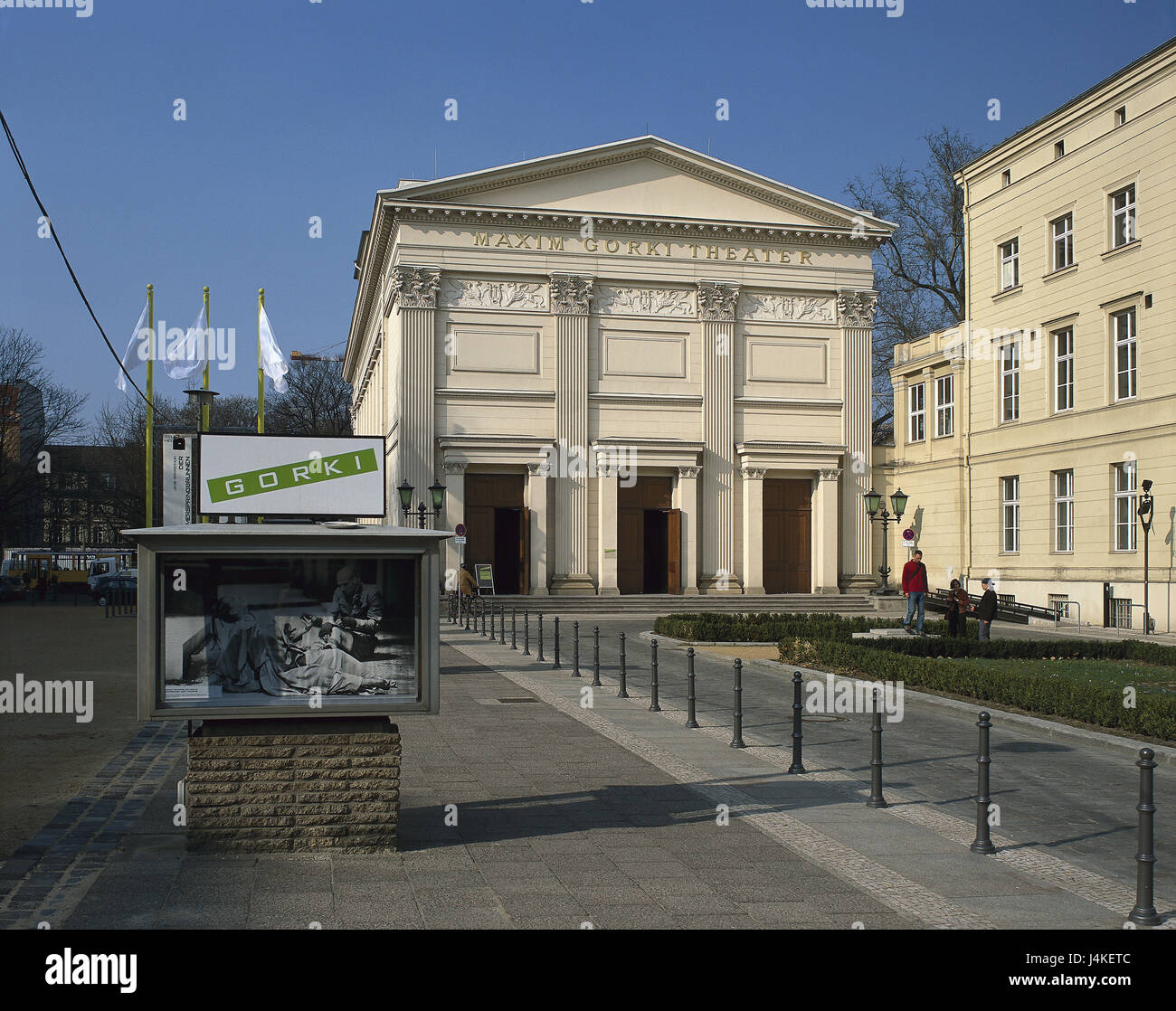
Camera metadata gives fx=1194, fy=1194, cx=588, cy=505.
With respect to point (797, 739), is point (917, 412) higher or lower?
higher

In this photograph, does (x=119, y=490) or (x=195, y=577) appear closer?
(x=195, y=577)

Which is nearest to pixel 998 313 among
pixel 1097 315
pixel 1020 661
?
pixel 1097 315

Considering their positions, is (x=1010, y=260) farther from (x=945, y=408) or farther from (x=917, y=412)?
(x=917, y=412)

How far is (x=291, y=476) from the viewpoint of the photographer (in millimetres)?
10516

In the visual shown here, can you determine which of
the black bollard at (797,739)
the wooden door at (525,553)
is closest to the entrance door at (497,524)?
the wooden door at (525,553)

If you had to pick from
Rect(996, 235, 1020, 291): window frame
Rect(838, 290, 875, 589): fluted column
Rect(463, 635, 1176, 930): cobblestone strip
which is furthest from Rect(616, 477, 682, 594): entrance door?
Rect(463, 635, 1176, 930): cobblestone strip

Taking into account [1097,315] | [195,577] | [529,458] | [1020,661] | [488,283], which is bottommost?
[1020,661]

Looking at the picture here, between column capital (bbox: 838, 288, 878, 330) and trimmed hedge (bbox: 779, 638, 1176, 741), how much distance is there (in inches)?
1167

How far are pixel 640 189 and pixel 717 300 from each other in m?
5.58

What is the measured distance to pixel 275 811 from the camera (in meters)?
7.83

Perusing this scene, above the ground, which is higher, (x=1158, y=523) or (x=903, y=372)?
(x=903, y=372)

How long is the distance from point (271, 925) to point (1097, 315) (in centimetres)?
3645

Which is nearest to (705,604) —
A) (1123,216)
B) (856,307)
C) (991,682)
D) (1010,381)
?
(1010,381)
